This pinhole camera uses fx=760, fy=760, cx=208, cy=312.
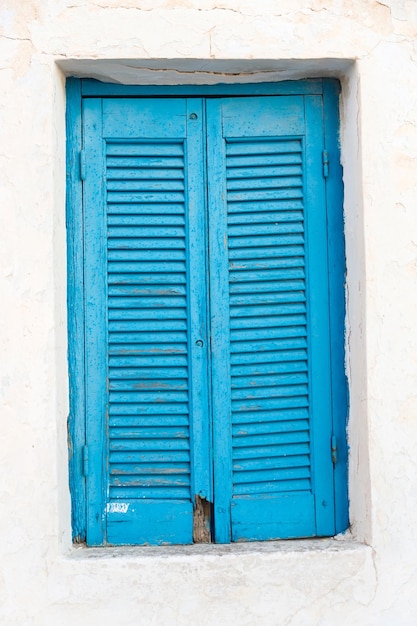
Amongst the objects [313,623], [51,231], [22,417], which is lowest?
[313,623]

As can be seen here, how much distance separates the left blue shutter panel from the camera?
273cm

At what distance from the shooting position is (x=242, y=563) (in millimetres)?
2596

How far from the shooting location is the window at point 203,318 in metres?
2.73

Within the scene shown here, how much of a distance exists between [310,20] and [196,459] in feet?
5.24

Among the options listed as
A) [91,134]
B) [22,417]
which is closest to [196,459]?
[22,417]

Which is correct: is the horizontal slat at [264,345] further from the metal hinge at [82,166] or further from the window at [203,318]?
the metal hinge at [82,166]

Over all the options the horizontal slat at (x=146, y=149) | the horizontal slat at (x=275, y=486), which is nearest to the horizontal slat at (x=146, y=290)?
the horizontal slat at (x=146, y=149)

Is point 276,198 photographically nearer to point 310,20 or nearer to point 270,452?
point 310,20

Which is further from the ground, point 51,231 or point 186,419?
point 51,231

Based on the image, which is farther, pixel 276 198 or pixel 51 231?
pixel 276 198

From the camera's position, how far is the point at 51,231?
2.58 m

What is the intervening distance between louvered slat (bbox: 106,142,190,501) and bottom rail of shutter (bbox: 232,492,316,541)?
0.21 metres

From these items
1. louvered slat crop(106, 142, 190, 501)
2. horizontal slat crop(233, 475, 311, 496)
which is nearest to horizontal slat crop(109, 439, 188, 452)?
louvered slat crop(106, 142, 190, 501)

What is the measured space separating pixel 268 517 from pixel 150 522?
426 millimetres
